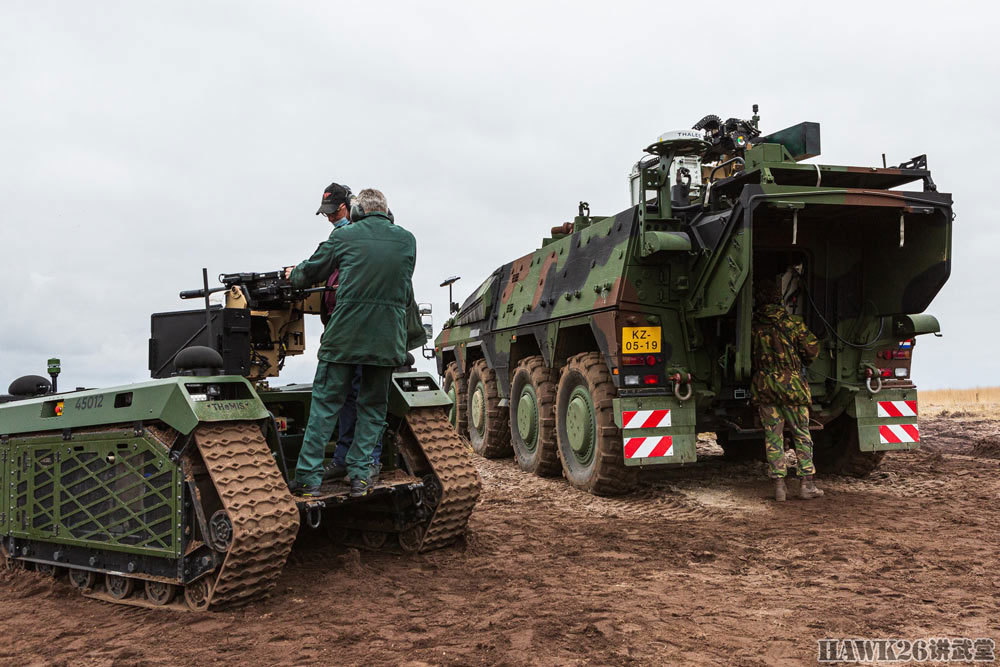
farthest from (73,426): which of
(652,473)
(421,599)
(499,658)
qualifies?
(652,473)

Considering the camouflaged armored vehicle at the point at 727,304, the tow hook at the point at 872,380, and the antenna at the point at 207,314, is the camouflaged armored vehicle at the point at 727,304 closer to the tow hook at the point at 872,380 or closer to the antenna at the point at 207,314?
the tow hook at the point at 872,380

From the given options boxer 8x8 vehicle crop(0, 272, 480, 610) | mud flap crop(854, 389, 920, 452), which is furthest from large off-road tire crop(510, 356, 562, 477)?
boxer 8x8 vehicle crop(0, 272, 480, 610)

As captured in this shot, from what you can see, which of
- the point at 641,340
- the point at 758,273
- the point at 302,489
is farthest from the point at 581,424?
the point at 302,489

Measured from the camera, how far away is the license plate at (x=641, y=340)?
8188 mm

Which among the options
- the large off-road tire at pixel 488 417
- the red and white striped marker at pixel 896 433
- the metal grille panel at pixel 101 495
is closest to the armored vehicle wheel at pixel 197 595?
the metal grille panel at pixel 101 495

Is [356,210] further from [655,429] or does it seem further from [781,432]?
[781,432]

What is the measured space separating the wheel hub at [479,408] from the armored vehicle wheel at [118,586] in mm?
7554

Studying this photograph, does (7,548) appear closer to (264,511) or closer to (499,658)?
(264,511)

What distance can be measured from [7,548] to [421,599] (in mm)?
3035

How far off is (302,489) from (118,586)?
1.17m

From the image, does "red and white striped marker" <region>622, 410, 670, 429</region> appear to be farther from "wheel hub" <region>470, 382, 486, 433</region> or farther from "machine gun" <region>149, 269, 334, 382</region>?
"wheel hub" <region>470, 382, 486, 433</region>

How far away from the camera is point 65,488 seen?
5.37 meters

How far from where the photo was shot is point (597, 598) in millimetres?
4770

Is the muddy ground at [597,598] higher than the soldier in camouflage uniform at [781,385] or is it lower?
lower
